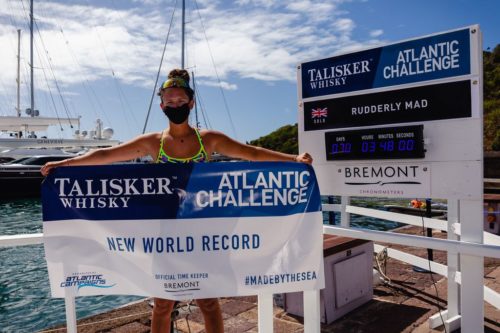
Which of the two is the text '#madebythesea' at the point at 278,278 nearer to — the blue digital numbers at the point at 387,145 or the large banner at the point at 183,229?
the large banner at the point at 183,229

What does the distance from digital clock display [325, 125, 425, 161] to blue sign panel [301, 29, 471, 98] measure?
1.23 feet

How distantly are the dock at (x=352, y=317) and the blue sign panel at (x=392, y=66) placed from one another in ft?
5.94

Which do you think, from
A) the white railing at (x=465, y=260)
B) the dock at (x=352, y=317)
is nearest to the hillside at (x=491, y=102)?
the dock at (x=352, y=317)

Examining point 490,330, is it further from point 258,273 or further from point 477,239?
point 258,273

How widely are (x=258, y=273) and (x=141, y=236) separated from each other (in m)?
0.75

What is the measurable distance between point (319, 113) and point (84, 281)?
7.70ft

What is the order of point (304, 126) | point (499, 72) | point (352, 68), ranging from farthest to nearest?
point (499, 72) < point (304, 126) < point (352, 68)

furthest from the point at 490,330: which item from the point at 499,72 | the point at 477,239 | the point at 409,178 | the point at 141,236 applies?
the point at 499,72

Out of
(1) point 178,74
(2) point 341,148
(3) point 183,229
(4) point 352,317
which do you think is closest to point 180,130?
(1) point 178,74

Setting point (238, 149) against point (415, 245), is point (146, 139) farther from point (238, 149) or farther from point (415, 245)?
point (415, 245)

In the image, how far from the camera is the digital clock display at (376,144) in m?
3.24

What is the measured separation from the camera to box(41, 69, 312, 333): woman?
2.61 m

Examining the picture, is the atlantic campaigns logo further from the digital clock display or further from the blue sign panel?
the blue sign panel

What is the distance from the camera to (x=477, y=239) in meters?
2.86
